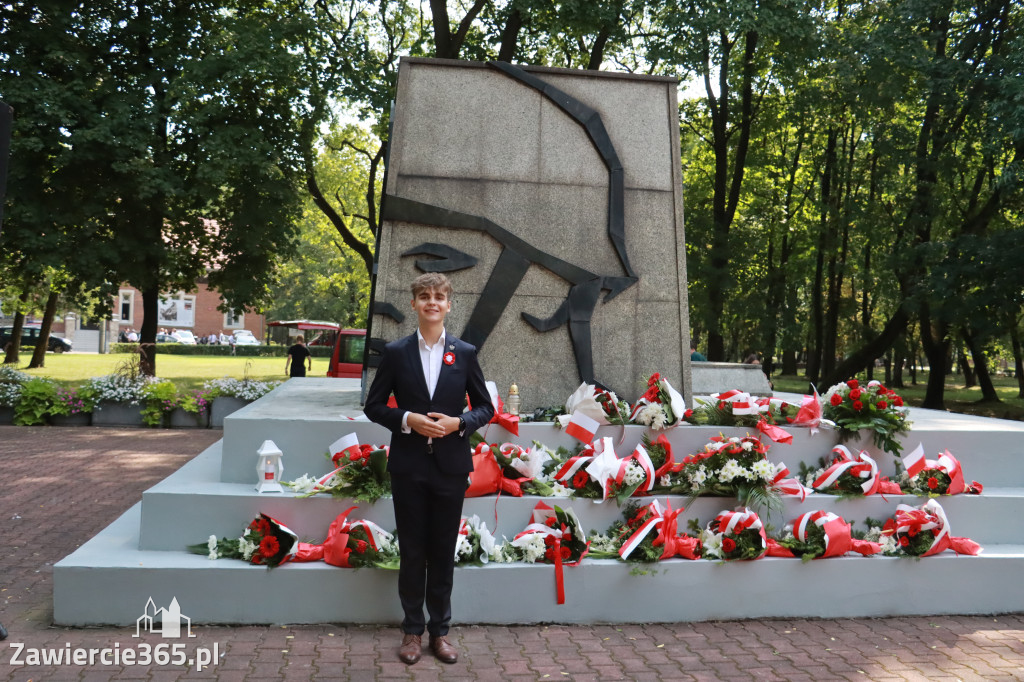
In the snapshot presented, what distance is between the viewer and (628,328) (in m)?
7.52

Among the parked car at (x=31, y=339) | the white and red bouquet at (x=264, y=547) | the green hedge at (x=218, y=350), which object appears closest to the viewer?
the white and red bouquet at (x=264, y=547)

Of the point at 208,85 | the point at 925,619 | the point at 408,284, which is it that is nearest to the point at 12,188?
the point at 208,85

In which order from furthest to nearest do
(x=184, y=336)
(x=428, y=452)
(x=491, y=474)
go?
(x=184, y=336) → (x=491, y=474) → (x=428, y=452)

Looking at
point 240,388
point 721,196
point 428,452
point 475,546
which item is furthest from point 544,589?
point 721,196

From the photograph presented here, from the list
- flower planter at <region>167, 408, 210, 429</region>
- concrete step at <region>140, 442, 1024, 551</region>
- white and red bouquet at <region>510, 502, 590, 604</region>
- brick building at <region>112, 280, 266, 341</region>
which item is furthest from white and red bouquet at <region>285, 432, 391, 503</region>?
brick building at <region>112, 280, 266, 341</region>

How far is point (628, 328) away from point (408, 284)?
6.36 feet

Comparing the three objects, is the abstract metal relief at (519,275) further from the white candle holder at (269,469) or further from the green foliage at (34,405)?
the green foliage at (34,405)

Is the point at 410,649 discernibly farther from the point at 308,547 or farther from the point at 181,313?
the point at 181,313

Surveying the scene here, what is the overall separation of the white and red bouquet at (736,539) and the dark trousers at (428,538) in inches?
73.0

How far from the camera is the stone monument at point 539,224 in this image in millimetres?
7340

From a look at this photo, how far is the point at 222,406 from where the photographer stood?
55.2ft

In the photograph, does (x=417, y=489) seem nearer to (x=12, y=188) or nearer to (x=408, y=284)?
(x=408, y=284)

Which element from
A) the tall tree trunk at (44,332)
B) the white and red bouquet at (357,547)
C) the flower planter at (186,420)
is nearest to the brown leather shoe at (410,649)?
the white and red bouquet at (357,547)

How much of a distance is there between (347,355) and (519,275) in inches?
450
